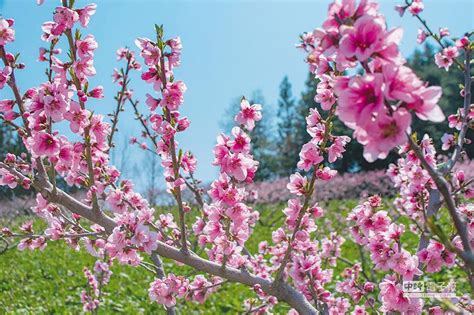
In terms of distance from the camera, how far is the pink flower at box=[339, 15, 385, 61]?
1233 mm

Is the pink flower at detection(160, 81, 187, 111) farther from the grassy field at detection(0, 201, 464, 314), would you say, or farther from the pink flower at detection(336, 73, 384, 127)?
the grassy field at detection(0, 201, 464, 314)

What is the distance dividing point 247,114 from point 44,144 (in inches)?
41.9

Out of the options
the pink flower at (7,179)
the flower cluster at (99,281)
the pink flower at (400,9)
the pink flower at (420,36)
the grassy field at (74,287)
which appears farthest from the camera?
the grassy field at (74,287)

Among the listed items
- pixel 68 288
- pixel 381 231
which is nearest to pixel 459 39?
pixel 381 231

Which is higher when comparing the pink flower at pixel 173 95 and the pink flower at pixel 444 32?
the pink flower at pixel 444 32

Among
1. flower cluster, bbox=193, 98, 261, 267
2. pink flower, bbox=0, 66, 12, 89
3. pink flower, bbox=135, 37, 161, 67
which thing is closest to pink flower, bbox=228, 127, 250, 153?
flower cluster, bbox=193, 98, 261, 267

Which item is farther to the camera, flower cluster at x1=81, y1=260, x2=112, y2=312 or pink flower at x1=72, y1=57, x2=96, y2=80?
flower cluster at x1=81, y1=260, x2=112, y2=312

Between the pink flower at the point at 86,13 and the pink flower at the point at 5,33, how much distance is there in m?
0.37

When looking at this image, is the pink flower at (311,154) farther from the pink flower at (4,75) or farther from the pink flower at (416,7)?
the pink flower at (416,7)

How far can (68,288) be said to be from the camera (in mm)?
8922

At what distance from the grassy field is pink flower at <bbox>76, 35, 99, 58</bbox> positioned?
3714mm

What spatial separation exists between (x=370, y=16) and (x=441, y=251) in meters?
1.62

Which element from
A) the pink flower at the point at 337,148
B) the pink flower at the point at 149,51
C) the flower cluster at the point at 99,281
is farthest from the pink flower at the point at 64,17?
the flower cluster at the point at 99,281

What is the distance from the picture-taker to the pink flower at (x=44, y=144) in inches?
91.1
